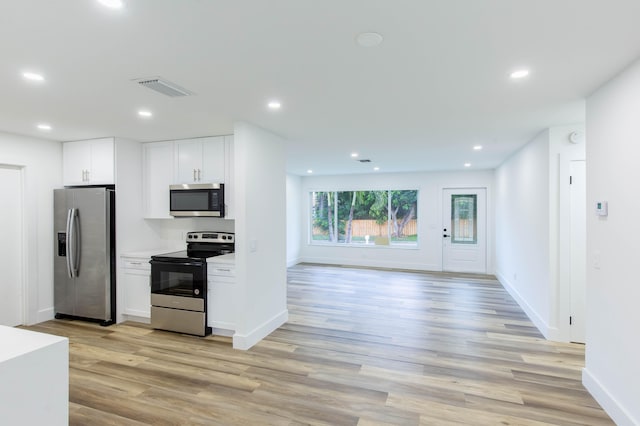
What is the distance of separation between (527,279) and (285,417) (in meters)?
4.08

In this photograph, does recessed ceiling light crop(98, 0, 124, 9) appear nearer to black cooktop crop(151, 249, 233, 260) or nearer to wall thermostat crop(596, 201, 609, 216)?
black cooktop crop(151, 249, 233, 260)

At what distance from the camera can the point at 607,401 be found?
2.46 meters

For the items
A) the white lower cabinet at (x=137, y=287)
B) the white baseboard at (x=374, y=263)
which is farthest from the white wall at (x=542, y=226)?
the white lower cabinet at (x=137, y=287)

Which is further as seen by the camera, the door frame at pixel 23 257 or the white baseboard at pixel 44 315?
the white baseboard at pixel 44 315

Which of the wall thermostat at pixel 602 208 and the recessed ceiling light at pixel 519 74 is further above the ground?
the recessed ceiling light at pixel 519 74

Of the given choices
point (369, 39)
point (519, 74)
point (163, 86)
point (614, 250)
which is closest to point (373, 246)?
point (614, 250)

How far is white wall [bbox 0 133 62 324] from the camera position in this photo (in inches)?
168

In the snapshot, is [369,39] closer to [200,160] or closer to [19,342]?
[19,342]

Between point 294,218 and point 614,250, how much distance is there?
716 centimetres

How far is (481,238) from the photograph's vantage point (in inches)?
308

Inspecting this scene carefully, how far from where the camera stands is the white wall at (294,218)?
8672 millimetres

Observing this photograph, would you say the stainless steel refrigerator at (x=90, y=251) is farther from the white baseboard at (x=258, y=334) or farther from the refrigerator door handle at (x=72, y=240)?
the white baseboard at (x=258, y=334)

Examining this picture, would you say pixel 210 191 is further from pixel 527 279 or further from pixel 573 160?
pixel 527 279

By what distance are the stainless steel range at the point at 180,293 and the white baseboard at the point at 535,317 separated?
13.2 ft
